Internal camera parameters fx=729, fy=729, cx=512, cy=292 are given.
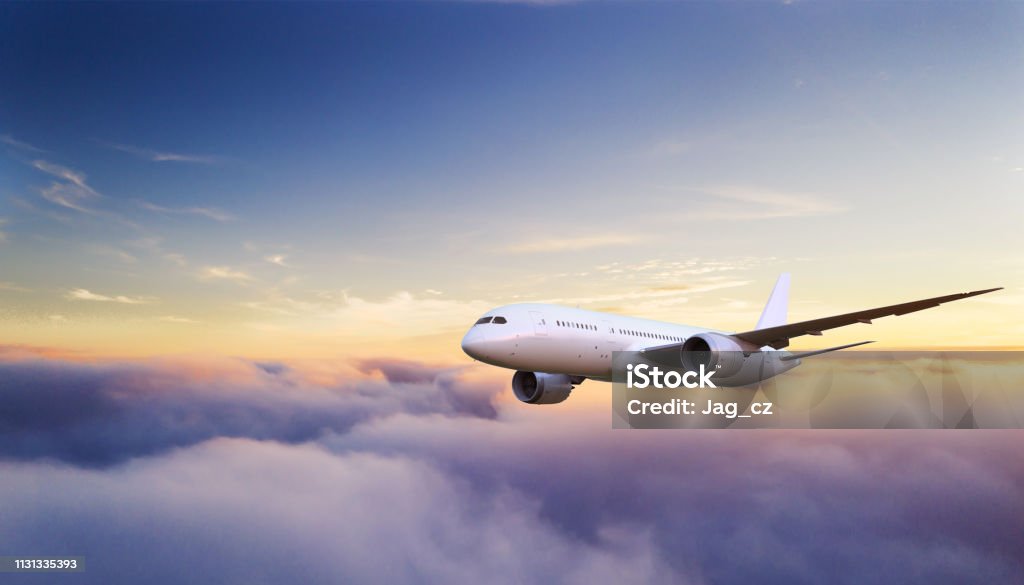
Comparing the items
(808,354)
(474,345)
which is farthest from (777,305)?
(474,345)

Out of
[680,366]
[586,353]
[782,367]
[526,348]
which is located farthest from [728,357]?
[782,367]

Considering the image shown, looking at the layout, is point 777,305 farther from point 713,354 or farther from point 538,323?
point 538,323

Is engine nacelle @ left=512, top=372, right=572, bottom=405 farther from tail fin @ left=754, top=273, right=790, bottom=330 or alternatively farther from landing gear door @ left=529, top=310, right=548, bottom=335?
tail fin @ left=754, top=273, right=790, bottom=330

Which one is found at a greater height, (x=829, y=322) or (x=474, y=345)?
(x=829, y=322)

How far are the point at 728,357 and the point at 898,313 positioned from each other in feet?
23.4

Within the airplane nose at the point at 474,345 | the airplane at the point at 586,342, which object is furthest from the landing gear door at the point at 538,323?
the airplane nose at the point at 474,345

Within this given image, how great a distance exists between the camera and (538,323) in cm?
3166

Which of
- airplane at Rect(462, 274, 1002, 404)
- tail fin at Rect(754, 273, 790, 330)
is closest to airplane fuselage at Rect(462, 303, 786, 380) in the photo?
airplane at Rect(462, 274, 1002, 404)

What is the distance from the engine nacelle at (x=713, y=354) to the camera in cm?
3272

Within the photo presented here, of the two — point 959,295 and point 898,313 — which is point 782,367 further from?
point 959,295

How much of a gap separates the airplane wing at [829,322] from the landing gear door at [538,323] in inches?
377

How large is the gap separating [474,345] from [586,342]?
5.90 metres

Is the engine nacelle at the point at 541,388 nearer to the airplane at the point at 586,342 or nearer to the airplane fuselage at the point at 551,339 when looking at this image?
the airplane at the point at 586,342

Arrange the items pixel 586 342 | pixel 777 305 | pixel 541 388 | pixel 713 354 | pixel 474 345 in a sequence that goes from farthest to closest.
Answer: pixel 777 305 → pixel 541 388 → pixel 586 342 → pixel 713 354 → pixel 474 345
